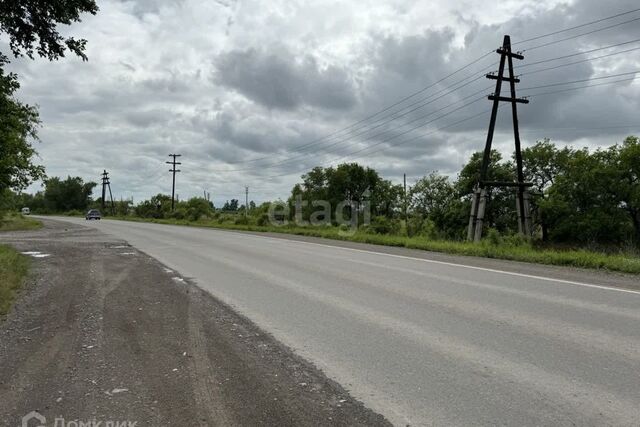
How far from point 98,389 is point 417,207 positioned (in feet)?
211

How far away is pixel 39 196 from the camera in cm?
15225

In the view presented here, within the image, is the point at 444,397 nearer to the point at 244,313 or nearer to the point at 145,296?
the point at 244,313

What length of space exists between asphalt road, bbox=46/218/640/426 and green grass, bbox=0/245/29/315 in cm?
353

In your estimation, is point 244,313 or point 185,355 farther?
point 244,313

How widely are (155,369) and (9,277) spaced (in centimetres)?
774

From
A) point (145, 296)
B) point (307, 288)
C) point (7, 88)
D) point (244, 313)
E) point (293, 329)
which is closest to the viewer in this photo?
point (293, 329)

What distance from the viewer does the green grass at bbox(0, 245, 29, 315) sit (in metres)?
8.74

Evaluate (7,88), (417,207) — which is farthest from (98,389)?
(417,207)

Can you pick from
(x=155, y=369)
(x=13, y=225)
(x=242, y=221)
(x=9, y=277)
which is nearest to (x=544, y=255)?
(x=155, y=369)

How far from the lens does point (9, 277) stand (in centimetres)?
1105

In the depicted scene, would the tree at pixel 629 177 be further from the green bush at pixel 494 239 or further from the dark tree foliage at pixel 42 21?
the dark tree foliage at pixel 42 21

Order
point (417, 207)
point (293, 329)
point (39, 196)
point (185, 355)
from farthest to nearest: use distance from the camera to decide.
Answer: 1. point (39, 196)
2. point (417, 207)
3. point (293, 329)
4. point (185, 355)

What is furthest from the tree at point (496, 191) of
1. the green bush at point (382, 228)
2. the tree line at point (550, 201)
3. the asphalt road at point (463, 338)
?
the asphalt road at point (463, 338)

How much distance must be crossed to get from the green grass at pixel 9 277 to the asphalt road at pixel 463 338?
3.53 metres
